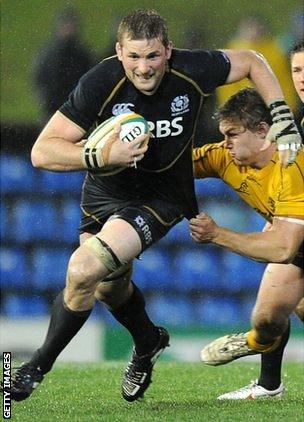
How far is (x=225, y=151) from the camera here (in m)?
7.27

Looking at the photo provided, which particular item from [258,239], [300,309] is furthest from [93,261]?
[300,309]

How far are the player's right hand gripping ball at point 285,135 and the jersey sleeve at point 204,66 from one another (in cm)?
36

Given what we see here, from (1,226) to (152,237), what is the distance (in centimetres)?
496

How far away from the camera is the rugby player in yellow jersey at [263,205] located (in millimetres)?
6898

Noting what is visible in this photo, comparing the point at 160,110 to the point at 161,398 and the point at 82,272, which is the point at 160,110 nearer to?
the point at 82,272

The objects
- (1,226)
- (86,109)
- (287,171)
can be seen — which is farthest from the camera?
(1,226)

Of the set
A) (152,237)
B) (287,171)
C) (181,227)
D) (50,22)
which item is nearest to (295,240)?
(287,171)

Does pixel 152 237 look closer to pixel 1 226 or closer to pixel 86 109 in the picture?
pixel 86 109

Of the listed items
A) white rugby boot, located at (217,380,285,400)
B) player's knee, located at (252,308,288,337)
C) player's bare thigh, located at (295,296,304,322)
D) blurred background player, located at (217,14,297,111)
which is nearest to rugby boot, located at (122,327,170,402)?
white rugby boot, located at (217,380,285,400)

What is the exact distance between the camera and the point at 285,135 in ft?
21.5

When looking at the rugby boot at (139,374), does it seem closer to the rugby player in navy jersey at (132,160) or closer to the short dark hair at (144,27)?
the rugby player in navy jersey at (132,160)

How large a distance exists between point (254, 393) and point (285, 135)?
161cm

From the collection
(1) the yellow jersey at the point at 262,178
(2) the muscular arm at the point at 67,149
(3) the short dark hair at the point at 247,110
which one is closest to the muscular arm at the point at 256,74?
(3) the short dark hair at the point at 247,110

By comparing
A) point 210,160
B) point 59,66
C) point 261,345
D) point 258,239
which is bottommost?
point 261,345
